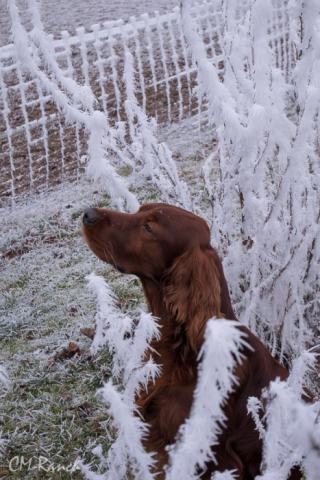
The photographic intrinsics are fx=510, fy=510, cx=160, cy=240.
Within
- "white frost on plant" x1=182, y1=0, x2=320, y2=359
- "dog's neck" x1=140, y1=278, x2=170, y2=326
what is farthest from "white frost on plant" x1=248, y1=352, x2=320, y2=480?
"white frost on plant" x1=182, y1=0, x2=320, y2=359

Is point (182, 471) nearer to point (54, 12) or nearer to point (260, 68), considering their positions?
point (260, 68)

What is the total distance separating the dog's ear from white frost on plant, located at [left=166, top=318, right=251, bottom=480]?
100 centimetres

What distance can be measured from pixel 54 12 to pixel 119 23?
1241 centimetres

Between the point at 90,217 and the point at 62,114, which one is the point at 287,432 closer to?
the point at 90,217

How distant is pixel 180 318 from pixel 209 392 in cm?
120

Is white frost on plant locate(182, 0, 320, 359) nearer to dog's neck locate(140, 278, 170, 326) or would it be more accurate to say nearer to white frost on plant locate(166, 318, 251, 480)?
dog's neck locate(140, 278, 170, 326)

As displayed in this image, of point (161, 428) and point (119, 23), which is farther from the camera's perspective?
point (119, 23)

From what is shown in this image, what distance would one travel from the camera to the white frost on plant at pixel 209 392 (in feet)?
3.09

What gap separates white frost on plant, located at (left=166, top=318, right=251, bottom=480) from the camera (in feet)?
3.09

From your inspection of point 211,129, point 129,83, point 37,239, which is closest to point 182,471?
point 129,83

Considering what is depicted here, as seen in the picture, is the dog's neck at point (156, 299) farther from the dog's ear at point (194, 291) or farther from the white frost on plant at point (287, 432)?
the white frost on plant at point (287, 432)

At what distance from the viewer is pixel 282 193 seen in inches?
102

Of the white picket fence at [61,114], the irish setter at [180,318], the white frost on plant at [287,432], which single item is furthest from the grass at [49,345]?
the white frost on plant at [287,432]

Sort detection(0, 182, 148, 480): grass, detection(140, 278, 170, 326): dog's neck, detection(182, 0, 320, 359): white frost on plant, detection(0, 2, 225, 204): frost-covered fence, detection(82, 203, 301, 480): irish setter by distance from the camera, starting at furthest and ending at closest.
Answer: detection(0, 2, 225, 204): frost-covered fence < detection(0, 182, 148, 480): grass < detection(182, 0, 320, 359): white frost on plant < detection(140, 278, 170, 326): dog's neck < detection(82, 203, 301, 480): irish setter
